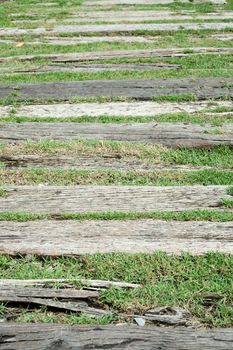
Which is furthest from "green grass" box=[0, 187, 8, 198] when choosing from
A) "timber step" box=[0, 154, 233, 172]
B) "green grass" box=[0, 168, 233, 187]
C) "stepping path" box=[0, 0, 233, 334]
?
"timber step" box=[0, 154, 233, 172]

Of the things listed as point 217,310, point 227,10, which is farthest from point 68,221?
point 227,10

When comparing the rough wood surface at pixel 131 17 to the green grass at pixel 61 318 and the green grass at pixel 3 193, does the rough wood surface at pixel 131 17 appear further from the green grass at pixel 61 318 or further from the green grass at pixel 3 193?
the green grass at pixel 61 318

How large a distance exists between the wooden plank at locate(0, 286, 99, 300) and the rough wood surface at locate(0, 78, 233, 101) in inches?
204

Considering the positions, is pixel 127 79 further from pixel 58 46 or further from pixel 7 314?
pixel 7 314

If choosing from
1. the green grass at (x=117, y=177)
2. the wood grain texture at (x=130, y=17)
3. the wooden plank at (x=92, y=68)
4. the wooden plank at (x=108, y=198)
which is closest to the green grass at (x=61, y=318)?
the wooden plank at (x=108, y=198)

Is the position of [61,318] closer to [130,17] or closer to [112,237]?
[112,237]

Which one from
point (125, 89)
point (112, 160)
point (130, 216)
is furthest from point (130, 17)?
point (130, 216)

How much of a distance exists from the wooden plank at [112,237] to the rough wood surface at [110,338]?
1.04 meters

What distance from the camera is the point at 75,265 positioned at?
5.03m

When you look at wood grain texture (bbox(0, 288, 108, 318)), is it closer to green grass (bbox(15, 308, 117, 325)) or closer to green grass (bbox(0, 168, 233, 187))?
green grass (bbox(15, 308, 117, 325))

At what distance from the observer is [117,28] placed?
44.8ft

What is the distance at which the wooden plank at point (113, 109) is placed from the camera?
28.9 ft

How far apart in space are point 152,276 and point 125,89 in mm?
5283

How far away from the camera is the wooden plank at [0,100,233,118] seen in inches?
347
